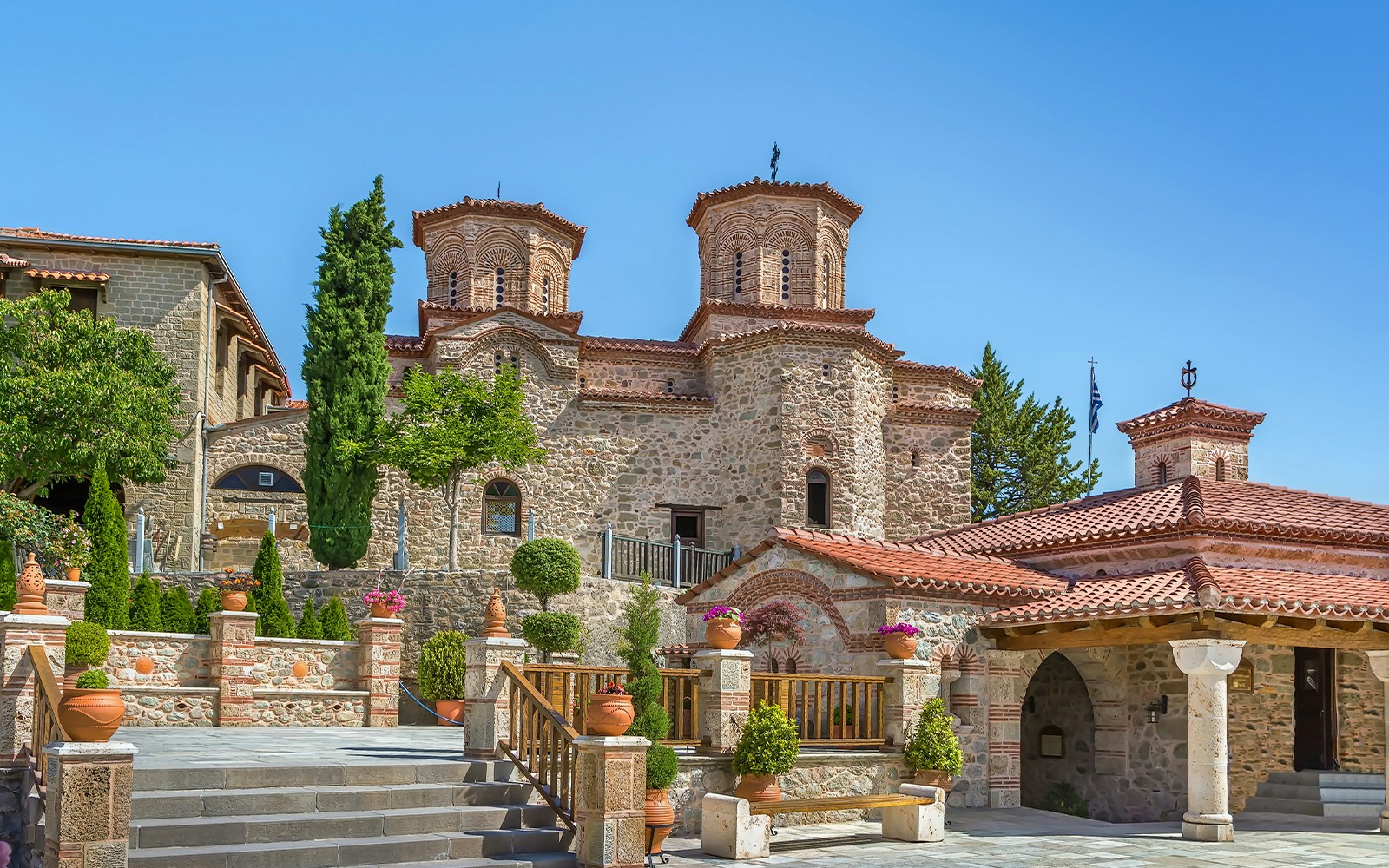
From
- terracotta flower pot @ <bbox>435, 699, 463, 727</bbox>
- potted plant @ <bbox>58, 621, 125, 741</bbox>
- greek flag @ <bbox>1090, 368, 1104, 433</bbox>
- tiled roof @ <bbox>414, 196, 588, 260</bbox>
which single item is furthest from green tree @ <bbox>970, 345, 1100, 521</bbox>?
potted plant @ <bbox>58, 621, 125, 741</bbox>

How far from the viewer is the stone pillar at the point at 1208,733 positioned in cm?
1250

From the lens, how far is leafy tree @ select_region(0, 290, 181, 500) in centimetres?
2042

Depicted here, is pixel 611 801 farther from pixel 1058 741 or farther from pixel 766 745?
pixel 1058 741

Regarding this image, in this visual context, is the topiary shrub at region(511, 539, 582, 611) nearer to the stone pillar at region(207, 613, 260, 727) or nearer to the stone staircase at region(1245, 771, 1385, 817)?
the stone pillar at region(207, 613, 260, 727)

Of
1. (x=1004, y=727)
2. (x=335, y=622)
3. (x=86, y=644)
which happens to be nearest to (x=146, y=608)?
(x=335, y=622)

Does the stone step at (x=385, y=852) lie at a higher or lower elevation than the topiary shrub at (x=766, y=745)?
lower

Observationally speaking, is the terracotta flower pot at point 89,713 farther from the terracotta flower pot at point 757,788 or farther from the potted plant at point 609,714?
the terracotta flower pot at point 757,788

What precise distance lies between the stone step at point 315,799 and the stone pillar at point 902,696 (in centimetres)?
427

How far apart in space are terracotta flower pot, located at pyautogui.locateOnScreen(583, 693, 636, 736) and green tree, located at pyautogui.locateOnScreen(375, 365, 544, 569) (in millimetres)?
12398

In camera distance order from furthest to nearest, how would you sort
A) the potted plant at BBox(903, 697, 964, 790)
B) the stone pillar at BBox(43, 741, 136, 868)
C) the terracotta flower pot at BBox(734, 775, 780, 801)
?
the potted plant at BBox(903, 697, 964, 790)
the terracotta flower pot at BBox(734, 775, 780, 801)
the stone pillar at BBox(43, 741, 136, 868)

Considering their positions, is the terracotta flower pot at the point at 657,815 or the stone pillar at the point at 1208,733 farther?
the stone pillar at the point at 1208,733

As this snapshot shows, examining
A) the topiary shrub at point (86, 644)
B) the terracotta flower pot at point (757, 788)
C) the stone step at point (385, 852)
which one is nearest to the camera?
the stone step at point (385, 852)

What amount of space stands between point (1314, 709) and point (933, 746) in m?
6.81

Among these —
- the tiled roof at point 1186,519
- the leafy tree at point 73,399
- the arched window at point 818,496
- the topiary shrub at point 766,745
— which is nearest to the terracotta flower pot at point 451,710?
the topiary shrub at point 766,745
